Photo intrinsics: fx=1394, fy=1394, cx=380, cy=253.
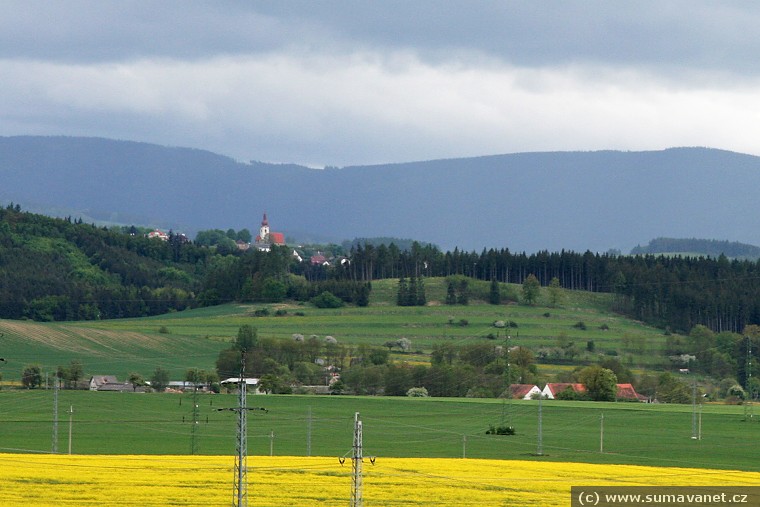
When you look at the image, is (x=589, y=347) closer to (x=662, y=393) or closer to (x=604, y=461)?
(x=662, y=393)

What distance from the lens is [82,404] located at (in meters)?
105

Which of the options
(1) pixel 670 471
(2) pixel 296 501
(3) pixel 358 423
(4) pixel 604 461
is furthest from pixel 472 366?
(3) pixel 358 423

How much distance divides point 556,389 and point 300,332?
1715 inches

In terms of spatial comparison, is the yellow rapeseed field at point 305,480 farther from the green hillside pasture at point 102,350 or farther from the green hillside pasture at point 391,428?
the green hillside pasture at point 102,350

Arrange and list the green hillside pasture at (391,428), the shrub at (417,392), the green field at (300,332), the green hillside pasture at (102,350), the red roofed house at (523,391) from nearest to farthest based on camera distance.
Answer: the green hillside pasture at (391,428), the shrub at (417,392), the red roofed house at (523,391), the green hillside pasture at (102,350), the green field at (300,332)

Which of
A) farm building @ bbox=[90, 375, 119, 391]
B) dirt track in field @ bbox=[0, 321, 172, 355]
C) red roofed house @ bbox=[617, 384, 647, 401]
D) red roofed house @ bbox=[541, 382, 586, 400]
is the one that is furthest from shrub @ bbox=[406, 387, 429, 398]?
dirt track in field @ bbox=[0, 321, 172, 355]

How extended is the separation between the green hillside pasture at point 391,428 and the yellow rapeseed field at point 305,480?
11.8 meters

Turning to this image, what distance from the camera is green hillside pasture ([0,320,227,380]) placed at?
431ft

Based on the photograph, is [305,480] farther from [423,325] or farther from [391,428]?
[423,325]

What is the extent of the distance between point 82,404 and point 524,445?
36.7 meters

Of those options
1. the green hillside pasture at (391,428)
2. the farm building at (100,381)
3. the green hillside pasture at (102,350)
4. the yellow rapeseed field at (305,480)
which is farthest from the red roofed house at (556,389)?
the yellow rapeseed field at (305,480)

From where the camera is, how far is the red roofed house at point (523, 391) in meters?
131

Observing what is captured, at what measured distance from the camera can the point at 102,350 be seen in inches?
5728

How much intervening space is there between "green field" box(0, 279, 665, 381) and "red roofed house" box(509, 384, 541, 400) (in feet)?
48.3
